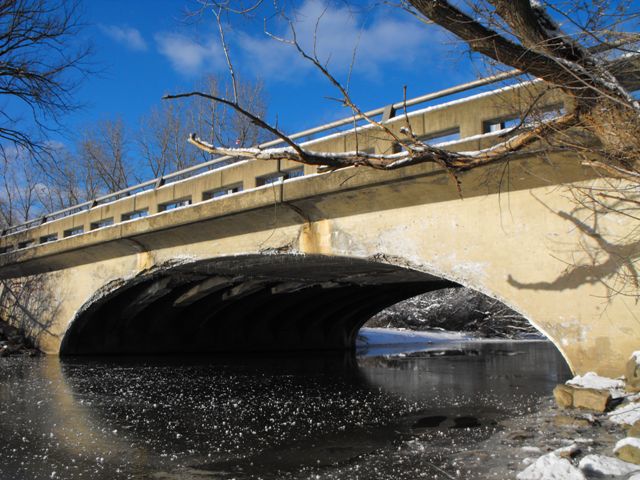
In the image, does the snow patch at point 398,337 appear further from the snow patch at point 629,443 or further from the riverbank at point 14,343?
the snow patch at point 629,443

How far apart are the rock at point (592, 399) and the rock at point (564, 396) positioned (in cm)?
5

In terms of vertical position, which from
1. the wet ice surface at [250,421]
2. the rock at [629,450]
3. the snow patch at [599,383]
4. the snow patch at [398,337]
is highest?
the snow patch at [599,383]

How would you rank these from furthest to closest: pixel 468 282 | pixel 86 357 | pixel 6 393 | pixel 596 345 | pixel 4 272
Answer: pixel 4 272 < pixel 86 357 < pixel 6 393 < pixel 468 282 < pixel 596 345

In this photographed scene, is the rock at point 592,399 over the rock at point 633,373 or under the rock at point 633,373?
under

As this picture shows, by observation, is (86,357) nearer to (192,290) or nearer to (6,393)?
(192,290)

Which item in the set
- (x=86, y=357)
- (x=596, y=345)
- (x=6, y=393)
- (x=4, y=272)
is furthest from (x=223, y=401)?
(x=4, y=272)

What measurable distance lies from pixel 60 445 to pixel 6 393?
5.08 m

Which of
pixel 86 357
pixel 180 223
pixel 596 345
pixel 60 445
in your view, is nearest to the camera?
pixel 60 445

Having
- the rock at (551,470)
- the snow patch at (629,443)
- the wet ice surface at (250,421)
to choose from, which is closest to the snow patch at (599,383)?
the wet ice surface at (250,421)

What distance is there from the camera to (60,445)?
232 inches

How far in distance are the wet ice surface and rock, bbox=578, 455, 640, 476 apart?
2.71 ft

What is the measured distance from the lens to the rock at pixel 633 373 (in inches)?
232

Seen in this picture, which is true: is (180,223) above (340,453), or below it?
above

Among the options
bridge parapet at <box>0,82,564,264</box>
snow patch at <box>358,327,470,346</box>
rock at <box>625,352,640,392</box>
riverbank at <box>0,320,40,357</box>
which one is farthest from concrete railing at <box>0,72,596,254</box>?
snow patch at <box>358,327,470,346</box>
